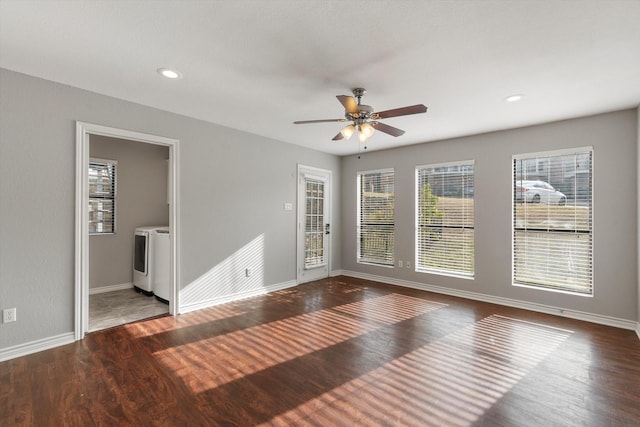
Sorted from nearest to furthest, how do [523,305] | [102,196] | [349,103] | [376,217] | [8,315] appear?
[349,103]
[8,315]
[523,305]
[102,196]
[376,217]

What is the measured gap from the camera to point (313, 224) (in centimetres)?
599

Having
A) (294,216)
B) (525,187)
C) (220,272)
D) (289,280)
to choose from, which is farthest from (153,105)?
(525,187)

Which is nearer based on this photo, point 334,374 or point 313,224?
point 334,374

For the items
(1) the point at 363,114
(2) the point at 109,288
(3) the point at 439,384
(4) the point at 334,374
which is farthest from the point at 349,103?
(2) the point at 109,288

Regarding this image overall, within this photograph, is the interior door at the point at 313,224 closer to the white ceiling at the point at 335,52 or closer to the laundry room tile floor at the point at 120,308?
the white ceiling at the point at 335,52

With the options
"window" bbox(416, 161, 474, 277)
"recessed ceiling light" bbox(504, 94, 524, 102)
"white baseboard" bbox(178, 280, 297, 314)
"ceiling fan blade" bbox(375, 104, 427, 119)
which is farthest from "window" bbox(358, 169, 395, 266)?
"ceiling fan blade" bbox(375, 104, 427, 119)

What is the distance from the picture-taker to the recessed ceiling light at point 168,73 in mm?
2744

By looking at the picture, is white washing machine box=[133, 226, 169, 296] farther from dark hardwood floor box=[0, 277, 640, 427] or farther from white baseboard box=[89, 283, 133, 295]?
dark hardwood floor box=[0, 277, 640, 427]

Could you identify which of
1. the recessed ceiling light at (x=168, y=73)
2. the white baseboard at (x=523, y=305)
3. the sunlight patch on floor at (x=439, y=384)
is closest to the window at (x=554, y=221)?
the white baseboard at (x=523, y=305)

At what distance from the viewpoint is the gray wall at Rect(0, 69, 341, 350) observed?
9.12ft

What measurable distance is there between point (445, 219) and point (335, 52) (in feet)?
11.9

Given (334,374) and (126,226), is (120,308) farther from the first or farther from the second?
(334,374)

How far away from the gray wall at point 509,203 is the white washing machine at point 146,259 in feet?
11.6

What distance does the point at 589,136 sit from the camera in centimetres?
385
